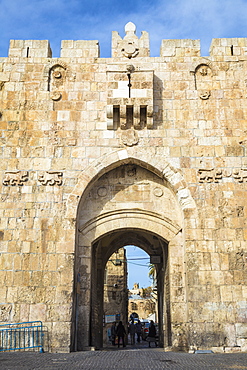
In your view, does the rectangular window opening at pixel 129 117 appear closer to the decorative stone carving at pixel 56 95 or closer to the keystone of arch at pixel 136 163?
the keystone of arch at pixel 136 163

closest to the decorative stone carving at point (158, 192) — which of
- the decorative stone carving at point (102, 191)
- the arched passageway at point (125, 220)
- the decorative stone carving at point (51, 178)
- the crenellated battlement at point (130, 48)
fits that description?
the arched passageway at point (125, 220)

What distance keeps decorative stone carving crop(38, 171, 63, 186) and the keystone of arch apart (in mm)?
424

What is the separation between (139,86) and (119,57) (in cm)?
112

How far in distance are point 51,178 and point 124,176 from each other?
67.6 inches

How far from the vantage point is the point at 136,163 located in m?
9.07

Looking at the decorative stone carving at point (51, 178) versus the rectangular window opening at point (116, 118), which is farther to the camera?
the rectangular window opening at point (116, 118)

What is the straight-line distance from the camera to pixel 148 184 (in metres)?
9.18

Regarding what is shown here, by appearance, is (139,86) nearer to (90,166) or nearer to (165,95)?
(165,95)

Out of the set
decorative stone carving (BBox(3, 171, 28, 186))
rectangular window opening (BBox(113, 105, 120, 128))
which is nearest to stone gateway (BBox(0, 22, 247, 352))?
decorative stone carving (BBox(3, 171, 28, 186))

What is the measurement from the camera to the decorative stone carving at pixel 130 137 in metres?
8.98

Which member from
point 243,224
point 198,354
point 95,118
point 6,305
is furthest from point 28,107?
point 198,354

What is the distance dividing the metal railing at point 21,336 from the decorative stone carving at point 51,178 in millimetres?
2934

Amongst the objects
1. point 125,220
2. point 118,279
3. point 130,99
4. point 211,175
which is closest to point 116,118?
point 130,99

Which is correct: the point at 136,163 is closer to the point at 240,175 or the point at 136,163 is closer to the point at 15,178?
the point at 240,175
